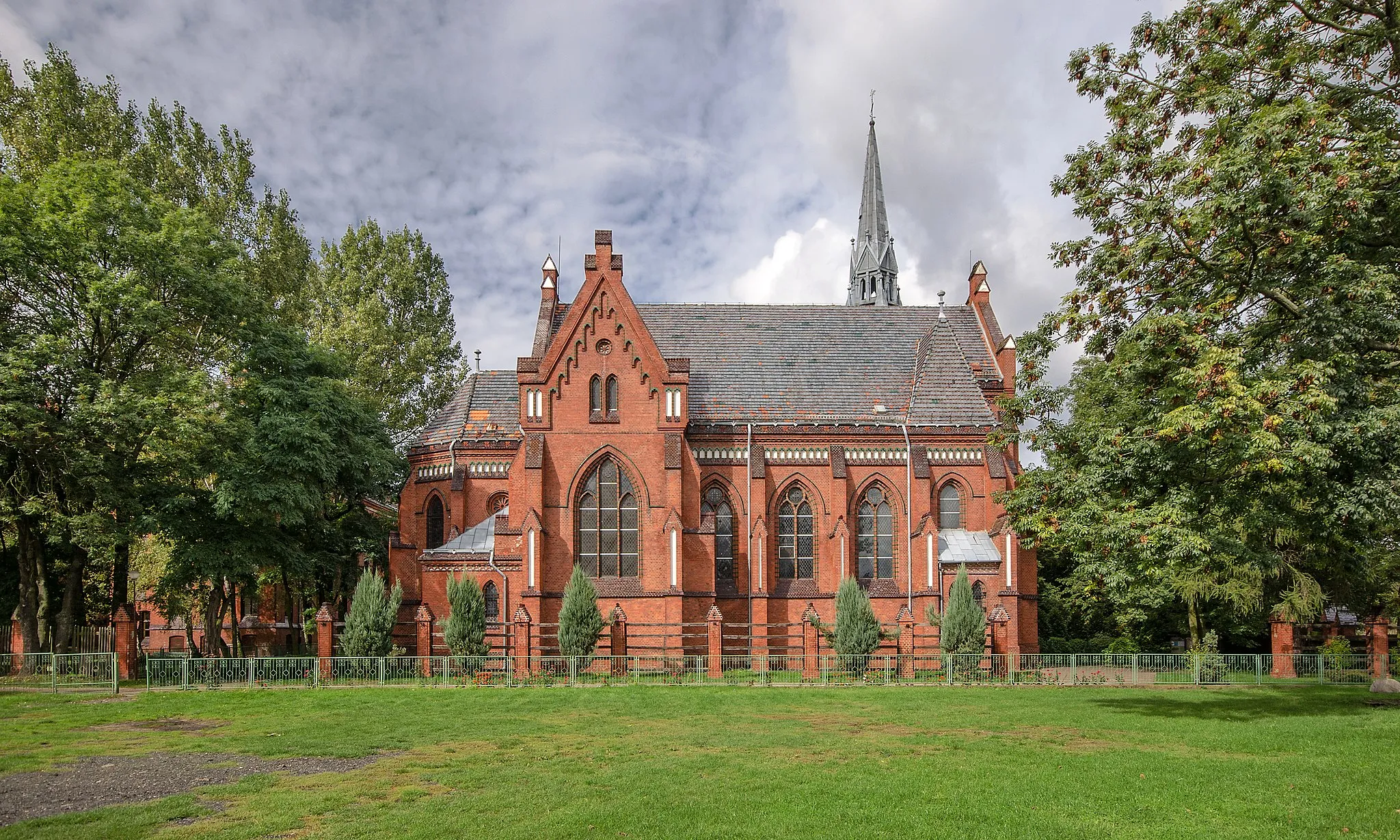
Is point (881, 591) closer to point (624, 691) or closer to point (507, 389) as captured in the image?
point (624, 691)

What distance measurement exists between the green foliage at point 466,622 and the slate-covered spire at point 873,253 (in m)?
32.9

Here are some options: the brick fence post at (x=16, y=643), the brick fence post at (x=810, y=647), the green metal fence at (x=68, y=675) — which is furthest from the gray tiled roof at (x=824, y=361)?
the brick fence post at (x=16, y=643)

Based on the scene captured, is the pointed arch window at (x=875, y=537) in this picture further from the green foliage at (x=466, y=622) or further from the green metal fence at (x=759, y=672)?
Answer: the green foliage at (x=466, y=622)

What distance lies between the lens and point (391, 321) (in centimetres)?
4628

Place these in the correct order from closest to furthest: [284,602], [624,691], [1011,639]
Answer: [624,691] → [1011,639] → [284,602]

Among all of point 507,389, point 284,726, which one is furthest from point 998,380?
point 284,726

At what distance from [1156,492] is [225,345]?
2966 cm

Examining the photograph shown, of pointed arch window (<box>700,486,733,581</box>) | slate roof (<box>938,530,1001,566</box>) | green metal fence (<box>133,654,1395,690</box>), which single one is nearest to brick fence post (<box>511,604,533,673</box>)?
green metal fence (<box>133,654,1395,690</box>)

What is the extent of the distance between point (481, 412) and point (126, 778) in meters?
22.9

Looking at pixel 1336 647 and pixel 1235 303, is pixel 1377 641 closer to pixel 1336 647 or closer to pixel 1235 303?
pixel 1336 647

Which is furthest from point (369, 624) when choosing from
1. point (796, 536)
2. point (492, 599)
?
point (796, 536)

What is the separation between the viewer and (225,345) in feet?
104

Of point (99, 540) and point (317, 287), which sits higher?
point (317, 287)

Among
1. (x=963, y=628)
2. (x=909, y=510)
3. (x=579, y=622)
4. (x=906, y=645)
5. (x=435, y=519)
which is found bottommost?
(x=906, y=645)
